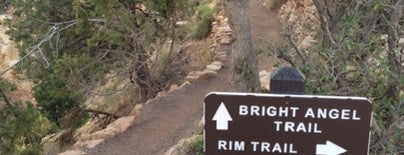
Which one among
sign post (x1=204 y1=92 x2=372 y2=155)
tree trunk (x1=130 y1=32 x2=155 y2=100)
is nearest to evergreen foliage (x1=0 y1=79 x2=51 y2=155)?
tree trunk (x1=130 y1=32 x2=155 y2=100)

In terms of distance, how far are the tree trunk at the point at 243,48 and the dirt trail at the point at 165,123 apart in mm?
2399

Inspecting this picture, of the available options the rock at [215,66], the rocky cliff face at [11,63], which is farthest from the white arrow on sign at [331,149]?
the rocky cliff face at [11,63]

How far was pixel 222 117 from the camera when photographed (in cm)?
178

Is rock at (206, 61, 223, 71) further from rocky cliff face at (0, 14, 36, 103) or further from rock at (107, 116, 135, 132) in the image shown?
rocky cliff face at (0, 14, 36, 103)

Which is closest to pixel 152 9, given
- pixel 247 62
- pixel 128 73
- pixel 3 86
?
pixel 128 73

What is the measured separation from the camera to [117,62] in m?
11.0

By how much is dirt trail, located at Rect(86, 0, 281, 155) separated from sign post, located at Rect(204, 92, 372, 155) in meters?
6.77

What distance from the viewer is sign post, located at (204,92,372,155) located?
67.4 inches

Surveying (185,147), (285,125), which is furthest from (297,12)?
(285,125)

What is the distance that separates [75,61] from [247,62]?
16.4 ft

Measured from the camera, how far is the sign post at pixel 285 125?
171 cm

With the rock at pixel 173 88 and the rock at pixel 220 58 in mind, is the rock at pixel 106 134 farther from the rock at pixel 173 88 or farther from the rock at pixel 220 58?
the rock at pixel 220 58

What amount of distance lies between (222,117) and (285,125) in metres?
0.22

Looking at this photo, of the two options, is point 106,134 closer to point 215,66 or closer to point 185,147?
point 185,147
